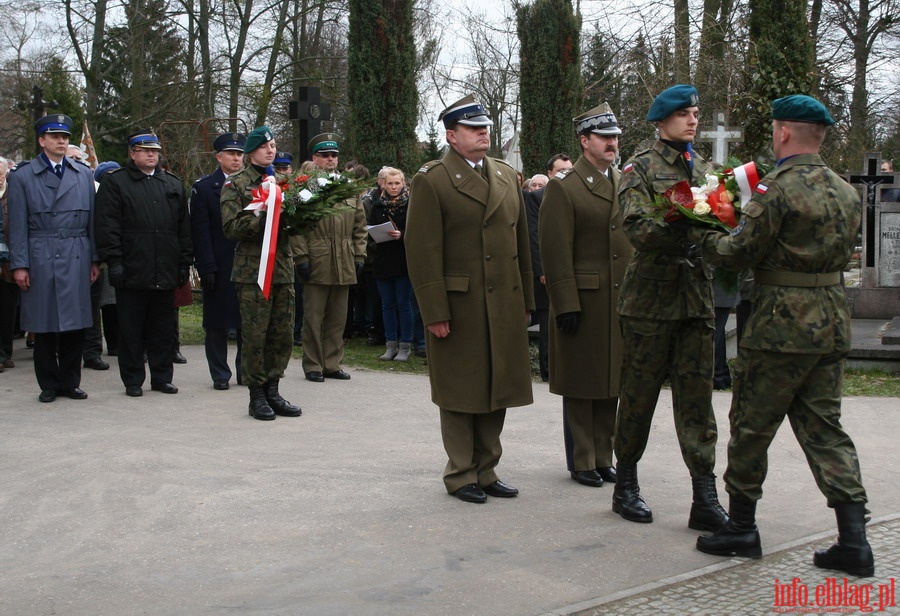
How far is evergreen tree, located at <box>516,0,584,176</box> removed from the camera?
19516mm

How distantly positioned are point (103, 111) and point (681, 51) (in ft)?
70.0

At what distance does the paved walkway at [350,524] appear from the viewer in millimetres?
4469

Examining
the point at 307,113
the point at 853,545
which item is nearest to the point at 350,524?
the point at 853,545

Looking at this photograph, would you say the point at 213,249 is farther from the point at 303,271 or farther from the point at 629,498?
the point at 629,498

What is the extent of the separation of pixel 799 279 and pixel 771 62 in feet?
42.1

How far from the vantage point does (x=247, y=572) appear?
15.5 ft

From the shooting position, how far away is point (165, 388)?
9031 mm

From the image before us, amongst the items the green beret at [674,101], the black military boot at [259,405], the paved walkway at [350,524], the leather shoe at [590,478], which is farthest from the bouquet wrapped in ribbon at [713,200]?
the black military boot at [259,405]

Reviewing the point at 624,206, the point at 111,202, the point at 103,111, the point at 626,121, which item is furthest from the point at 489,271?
the point at 103,111

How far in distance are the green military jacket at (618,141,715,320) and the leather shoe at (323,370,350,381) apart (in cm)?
483

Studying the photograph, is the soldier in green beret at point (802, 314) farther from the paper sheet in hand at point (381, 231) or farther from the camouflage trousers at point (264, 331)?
the paper sheet in hand at point (381, 231)

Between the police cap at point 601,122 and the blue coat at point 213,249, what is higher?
the police cap at point 601,122

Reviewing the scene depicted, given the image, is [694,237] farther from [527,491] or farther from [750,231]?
[527,491]

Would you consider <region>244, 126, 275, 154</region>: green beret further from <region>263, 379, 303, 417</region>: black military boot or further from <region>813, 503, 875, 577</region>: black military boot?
<region>813, 503, 875, 577</region>: black military boot
